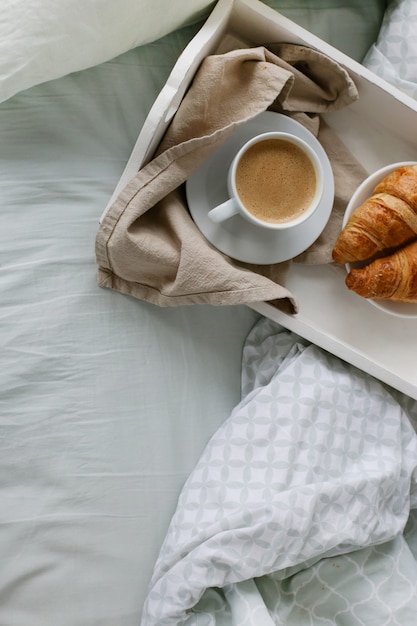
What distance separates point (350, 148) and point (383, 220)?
19 cm

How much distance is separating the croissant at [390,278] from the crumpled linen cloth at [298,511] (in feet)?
0.38

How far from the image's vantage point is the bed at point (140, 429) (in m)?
0.84

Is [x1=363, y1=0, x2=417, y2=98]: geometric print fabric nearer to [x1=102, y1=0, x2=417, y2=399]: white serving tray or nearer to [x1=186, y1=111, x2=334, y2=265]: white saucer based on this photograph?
[x1=102, y1=0, x2=417, y2=399]: white serving tray

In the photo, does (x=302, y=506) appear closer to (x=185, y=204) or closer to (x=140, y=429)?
(x=140, y=429)

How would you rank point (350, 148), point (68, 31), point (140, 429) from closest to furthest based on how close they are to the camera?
point (68, 31) < point (140, 429) < point (350, 148)

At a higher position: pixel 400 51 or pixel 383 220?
pixel 400 51

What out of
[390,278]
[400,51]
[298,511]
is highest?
[400,51]

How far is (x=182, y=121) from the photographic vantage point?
85 cm

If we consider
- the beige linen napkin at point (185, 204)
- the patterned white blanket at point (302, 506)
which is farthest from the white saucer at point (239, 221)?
the patterned white blanket at point (302, 506)

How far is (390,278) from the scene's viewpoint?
875 millimetres

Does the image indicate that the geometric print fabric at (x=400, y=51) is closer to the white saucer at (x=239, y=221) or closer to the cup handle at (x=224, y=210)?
the white saucer at (x=239, y=221)

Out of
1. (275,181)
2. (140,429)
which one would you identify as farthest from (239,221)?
(140,429)

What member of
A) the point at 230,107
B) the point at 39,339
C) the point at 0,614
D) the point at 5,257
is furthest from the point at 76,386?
the point at 230,107

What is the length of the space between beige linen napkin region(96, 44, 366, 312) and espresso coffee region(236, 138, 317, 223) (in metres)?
0.05
